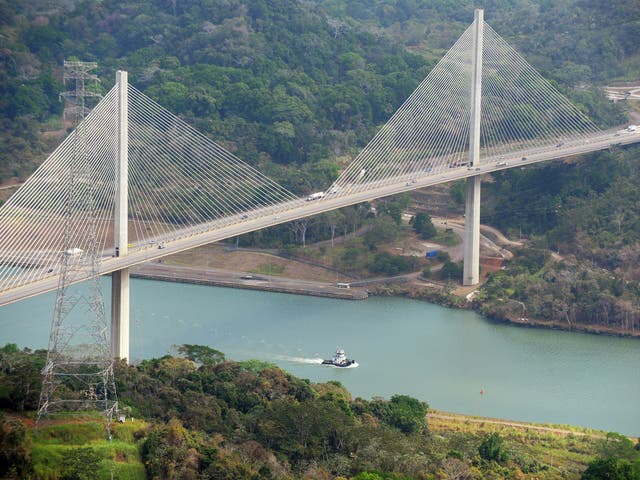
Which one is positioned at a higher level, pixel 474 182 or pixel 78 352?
pixel 474 182

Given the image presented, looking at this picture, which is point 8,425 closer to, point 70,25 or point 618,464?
point 618,464

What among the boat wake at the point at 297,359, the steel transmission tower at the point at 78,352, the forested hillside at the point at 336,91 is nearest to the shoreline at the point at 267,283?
the forested hillside at the point at 336,91

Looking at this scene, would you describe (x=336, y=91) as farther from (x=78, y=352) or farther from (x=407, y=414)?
(x=78, y=352)

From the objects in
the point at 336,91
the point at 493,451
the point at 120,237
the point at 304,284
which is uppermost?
the point at 336,91

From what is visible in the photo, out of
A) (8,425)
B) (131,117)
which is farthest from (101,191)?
(8,425)

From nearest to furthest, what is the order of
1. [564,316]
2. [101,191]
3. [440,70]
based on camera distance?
[101,191]
[564,316]
[440,70]

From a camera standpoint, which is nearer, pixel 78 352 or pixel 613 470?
pixel 613 470

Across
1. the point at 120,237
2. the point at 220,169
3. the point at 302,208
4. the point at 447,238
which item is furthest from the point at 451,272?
the point at 120,237
